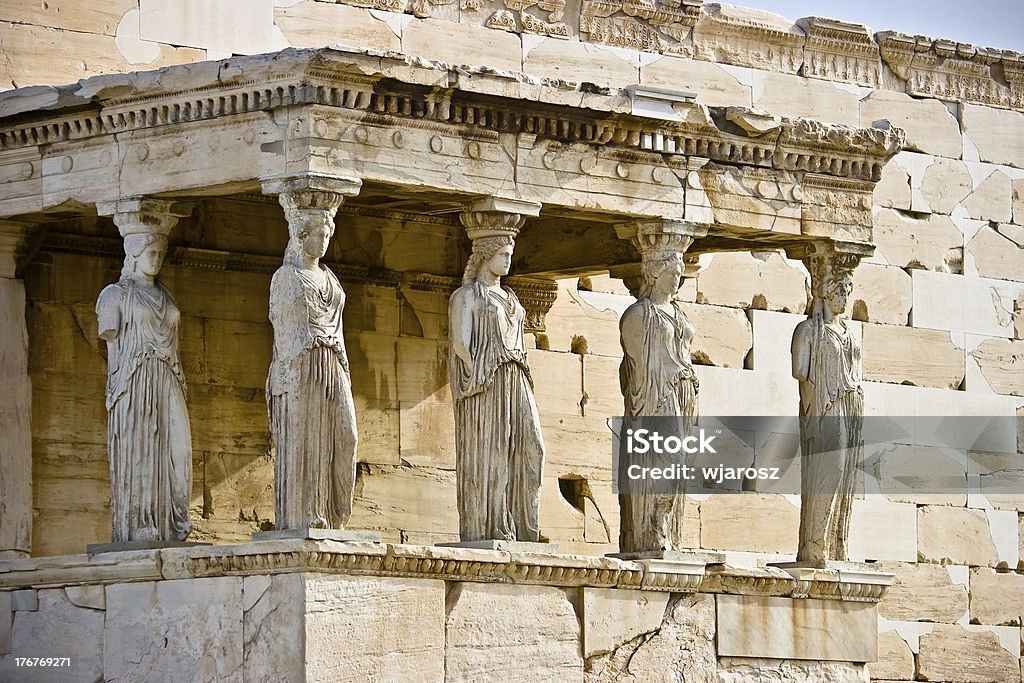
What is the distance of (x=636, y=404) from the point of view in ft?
40.4

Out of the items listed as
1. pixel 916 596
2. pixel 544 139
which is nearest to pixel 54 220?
pixel 544 139

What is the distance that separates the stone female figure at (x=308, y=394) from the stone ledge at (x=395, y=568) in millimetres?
279

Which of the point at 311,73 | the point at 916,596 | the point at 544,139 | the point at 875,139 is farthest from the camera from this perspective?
the point at 916,596

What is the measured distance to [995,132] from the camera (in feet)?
54.6

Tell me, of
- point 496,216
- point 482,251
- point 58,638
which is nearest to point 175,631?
point 58,638

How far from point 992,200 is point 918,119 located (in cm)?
78

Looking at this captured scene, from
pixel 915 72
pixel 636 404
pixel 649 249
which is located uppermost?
pixel 915 72

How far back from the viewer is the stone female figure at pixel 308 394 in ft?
36.7

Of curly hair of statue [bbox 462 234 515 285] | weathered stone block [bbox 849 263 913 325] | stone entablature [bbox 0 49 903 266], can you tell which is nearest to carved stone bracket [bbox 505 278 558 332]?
stone entablature [bbox 0 49 903 266]

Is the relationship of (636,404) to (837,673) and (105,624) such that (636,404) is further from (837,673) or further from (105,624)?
(105,624)

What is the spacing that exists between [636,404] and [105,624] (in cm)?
281

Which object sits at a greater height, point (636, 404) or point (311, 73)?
point (311, 73)

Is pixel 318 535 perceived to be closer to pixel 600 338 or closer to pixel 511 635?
pixel 511 635

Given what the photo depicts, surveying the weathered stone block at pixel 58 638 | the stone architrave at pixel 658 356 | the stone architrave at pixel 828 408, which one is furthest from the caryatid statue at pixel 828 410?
the weathered stone block at pixel 58 638
